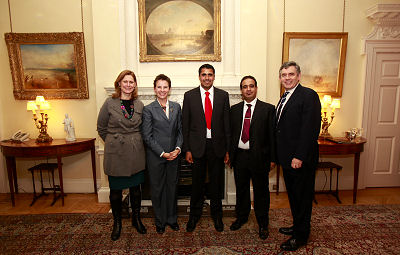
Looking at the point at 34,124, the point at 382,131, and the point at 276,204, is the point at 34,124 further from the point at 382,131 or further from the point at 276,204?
the point at 382,131

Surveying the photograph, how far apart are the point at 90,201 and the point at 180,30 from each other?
305 cm

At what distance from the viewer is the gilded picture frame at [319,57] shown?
3.81 metres

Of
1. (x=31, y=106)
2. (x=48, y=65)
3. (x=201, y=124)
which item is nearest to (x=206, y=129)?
(x=201, y=124)

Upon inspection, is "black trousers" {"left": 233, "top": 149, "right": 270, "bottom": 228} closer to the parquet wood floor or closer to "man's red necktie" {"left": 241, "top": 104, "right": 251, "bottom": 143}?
"man's red necktie" {"left": 241, "top": 104, "right": 251, "bottom": 143}

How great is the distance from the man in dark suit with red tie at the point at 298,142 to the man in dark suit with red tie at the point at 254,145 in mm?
147

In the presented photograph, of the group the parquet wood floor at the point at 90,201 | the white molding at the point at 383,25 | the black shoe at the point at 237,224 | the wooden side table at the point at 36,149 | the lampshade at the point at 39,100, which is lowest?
the parquet wood floor at the point at 90,201

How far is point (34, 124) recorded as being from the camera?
3932mm

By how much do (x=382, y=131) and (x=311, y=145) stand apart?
Result: 2.78 m

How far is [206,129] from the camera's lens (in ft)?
8.65

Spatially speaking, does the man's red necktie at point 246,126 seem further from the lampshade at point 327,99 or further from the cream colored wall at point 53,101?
the cream colored wall at point 53,101

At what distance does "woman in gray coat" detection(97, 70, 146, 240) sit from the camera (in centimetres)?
250

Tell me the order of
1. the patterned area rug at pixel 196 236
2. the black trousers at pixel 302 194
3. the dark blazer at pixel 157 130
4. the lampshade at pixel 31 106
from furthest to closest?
1. the lampshade at pixel 31 106
2. the dark blazer at pixel 157 130
3. the patterned area rug at pixel 196 236
4. the black trousers at pixel 302 194

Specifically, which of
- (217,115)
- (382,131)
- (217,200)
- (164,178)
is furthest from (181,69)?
(382,131)

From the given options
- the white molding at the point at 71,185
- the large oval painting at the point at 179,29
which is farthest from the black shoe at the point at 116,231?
the large oval painting at the point at 179,29
